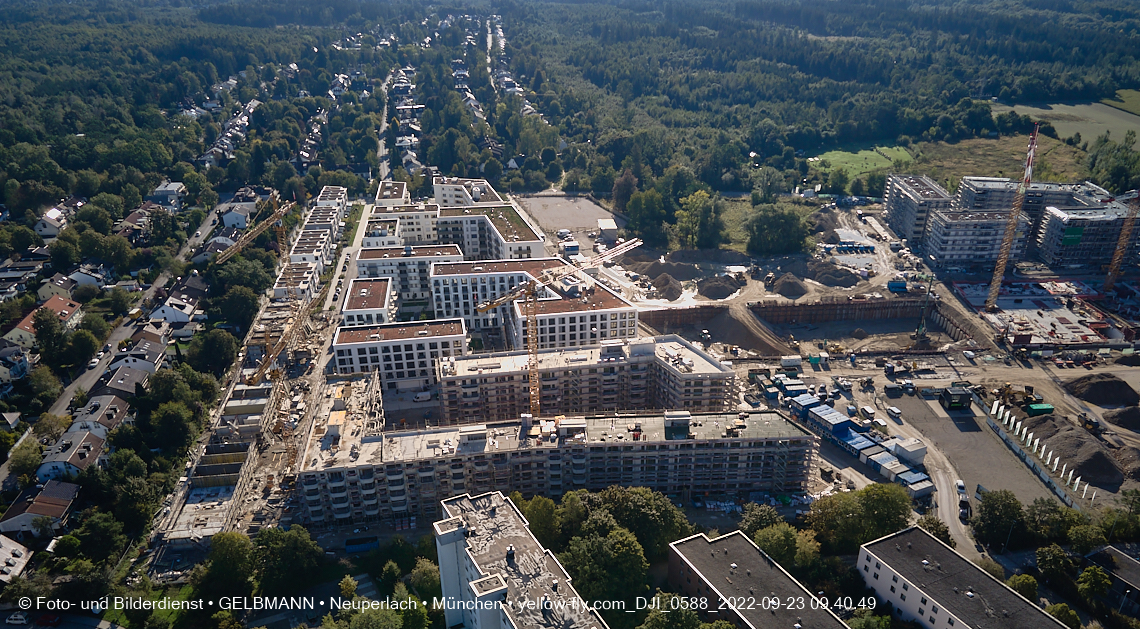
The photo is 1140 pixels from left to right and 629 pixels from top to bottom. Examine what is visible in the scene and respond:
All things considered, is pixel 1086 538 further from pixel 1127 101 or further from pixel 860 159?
pixel 1127 101

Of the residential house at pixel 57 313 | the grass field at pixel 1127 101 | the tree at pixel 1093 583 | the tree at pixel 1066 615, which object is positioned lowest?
the tree at pixel 1093 583

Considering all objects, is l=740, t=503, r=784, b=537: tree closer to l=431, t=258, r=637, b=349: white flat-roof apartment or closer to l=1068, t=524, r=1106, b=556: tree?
l=1068, t=524, r=1106, b=556: tree

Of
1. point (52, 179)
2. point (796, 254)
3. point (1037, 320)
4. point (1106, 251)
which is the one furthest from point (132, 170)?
point (1106, 251)

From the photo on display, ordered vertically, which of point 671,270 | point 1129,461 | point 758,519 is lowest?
point 1129,461

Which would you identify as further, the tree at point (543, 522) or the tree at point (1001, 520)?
the tree at point (1001, 520)

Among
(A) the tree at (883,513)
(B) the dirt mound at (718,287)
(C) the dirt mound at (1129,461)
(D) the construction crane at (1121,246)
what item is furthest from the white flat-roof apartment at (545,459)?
(D) the construction crane at (1121,246)

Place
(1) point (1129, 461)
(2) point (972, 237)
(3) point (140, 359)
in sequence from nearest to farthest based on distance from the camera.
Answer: (1) point (1129, 461), (3) point (140, 359), (2) point (972, 237)

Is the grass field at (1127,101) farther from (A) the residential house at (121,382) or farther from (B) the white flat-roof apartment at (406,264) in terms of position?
(A) the residential house at (121,382)

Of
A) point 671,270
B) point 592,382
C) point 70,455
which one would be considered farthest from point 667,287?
point 70,455
